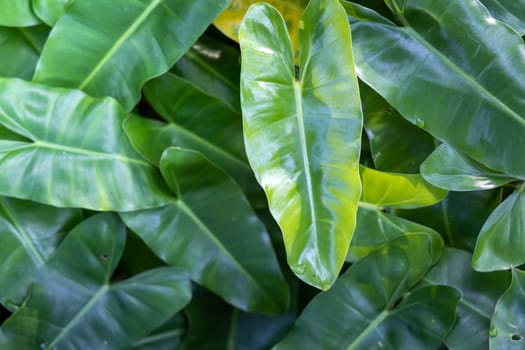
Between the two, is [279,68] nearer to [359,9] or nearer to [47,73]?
[359,9]

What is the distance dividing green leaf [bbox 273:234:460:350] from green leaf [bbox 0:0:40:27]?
0.69 m

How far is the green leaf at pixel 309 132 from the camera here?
2.53 ft

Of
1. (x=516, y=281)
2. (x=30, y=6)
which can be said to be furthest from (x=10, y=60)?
(x=516, y=281)

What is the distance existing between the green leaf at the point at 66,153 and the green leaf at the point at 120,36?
0.05 m

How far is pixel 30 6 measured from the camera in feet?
3.28

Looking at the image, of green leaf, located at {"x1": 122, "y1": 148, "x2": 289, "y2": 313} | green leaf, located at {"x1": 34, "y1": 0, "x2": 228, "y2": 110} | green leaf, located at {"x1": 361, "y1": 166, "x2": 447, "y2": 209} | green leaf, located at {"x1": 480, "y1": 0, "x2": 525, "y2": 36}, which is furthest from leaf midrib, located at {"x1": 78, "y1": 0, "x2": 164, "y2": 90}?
green leaf, located at {"x1": 480, "y1": 0, "x2": 525, "y2": 36}

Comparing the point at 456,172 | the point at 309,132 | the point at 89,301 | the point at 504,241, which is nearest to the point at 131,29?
the point at 309,132

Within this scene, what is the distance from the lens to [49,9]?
98cm

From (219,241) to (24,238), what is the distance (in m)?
0.35

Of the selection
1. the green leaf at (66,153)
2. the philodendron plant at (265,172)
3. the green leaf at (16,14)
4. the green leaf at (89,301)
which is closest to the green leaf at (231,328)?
the philodendron plant at (265,172)

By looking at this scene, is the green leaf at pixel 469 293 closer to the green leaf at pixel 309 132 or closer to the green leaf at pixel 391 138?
the green leaf at pixel 391 138

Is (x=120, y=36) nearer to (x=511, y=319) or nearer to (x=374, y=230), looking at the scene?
(x=374, y=230)

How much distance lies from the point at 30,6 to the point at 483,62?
0.76 m

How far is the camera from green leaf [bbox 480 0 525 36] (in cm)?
90
